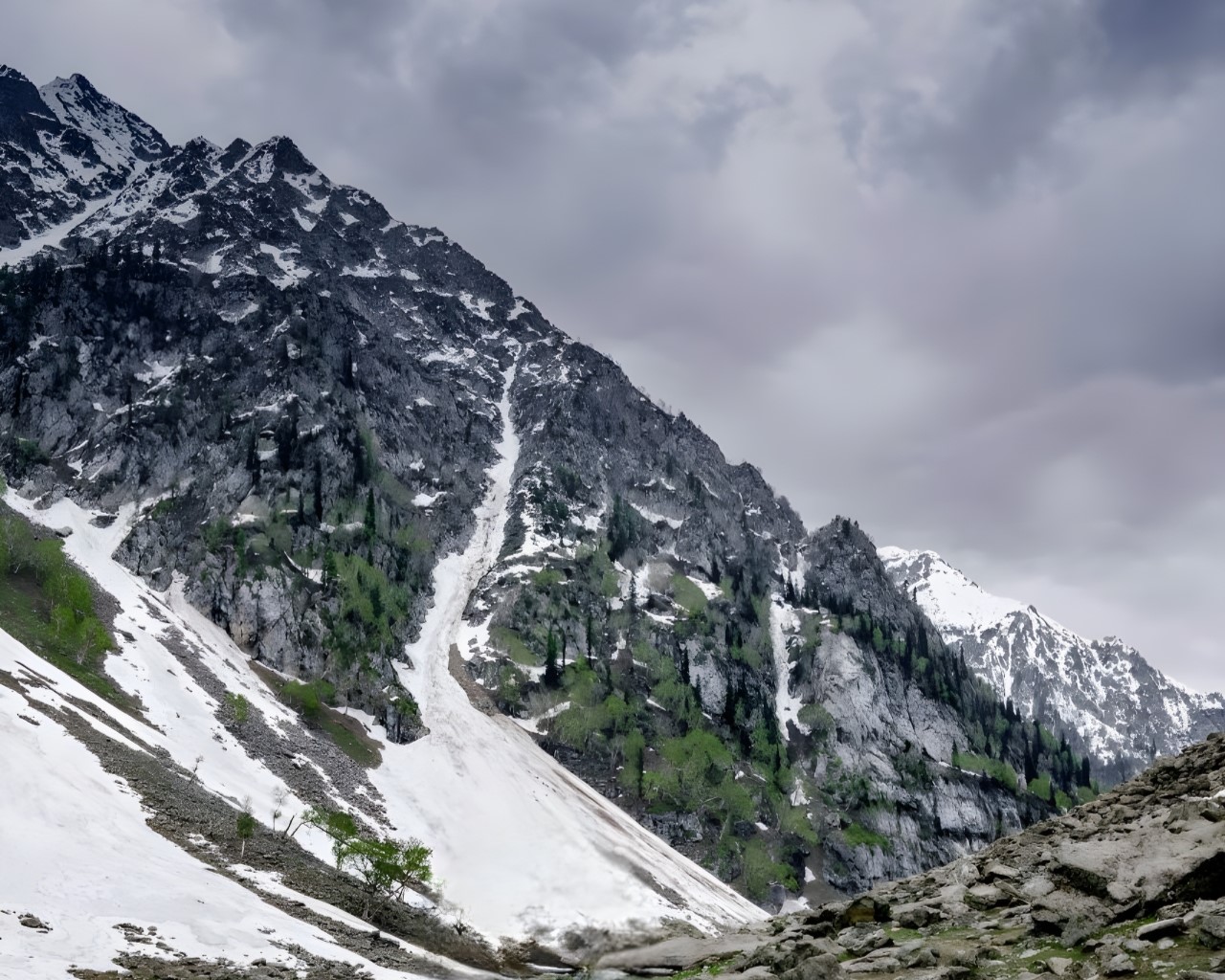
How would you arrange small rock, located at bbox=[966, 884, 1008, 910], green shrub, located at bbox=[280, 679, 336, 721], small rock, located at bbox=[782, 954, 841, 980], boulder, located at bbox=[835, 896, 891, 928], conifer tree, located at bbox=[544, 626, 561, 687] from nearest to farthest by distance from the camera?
small rock, located at bbox=[782, 954, 841, 980] → small rock, located at bbox=[966, 884, 1008, 910] → boulder, located at bbox=[835, 896, 891, 928] → green shrub, located at bbox=[280, 679, 336, 721] → conifer tree, located at bbox=[544, 626, 561, 687]

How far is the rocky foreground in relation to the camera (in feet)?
51.6

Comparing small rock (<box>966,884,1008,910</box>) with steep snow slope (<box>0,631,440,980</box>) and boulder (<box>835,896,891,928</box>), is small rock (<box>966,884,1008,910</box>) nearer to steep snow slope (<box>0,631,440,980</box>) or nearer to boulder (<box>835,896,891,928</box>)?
boulder (<box>835,896,891,928</box>)

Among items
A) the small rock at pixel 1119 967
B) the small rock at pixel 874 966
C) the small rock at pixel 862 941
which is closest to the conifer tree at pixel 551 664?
the small rock at pixel 862 941

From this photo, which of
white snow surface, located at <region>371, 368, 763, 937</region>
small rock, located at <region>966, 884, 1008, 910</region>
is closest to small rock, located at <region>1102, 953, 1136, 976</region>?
small rock, located at <region>966, 884, 1008, 910</region>

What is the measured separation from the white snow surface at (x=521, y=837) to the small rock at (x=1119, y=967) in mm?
71124

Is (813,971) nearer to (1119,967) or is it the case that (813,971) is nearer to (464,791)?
(1119,967)

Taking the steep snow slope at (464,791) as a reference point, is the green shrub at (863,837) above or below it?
above

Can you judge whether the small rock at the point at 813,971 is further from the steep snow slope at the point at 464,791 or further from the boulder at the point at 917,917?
the steep snow slope at the point at 464,791

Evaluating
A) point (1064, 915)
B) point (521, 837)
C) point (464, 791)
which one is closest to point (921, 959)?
point (1064, 915)

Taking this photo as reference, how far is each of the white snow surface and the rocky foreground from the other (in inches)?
2192

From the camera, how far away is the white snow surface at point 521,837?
271 ft

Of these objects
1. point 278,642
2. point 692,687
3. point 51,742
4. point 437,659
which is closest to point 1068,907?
point 51,742

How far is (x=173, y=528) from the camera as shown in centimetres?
15188

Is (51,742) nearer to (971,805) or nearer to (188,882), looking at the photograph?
(188,882)
